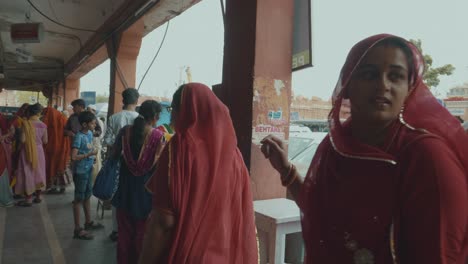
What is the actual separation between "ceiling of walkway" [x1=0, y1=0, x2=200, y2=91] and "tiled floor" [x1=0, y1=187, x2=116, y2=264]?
3.10 metres

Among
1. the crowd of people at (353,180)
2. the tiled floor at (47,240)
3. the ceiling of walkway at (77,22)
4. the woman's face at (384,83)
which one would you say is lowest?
the tiled floor at (47,240)

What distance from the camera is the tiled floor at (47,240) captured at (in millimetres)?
3396

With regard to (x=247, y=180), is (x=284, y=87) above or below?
above

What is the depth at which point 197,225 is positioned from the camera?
4.95 feet

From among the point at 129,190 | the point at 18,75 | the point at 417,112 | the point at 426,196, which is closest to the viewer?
the point at 426,196

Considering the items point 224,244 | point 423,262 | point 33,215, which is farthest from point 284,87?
point 33,215

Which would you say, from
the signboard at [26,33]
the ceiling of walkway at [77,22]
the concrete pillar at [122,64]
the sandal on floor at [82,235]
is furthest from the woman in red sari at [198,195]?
the signboard at [26,33]

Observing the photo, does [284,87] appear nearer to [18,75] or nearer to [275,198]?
[275,198]

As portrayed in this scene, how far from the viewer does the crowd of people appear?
2.65 feet

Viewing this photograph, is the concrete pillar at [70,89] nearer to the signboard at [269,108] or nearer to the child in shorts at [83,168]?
the child in shorts at [83,168]

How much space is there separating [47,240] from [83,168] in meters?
0.87

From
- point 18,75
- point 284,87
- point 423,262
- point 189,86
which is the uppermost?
point 18,75

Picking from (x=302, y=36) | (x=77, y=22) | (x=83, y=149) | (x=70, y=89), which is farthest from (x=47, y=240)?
(x=70, y=89)

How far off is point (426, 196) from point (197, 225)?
3.14 feet
